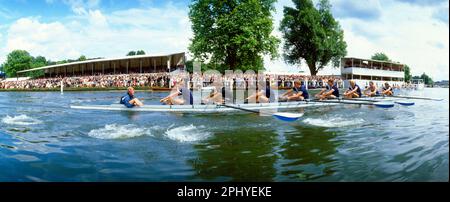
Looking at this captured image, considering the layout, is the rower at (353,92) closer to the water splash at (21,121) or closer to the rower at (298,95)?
the rower at (298,95)

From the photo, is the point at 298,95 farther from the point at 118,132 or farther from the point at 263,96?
the point at 118,132

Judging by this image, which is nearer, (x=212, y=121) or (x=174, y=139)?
(x=174, y=139)

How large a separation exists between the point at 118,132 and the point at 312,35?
42.1 meters

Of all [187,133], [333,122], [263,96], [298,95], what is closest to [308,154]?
[187,133]

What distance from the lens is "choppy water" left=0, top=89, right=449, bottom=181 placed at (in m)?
5.41

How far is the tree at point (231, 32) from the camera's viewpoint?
1201 inches

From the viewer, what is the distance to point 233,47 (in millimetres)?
31828

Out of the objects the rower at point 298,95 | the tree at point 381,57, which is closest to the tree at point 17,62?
the rower at point 298,95

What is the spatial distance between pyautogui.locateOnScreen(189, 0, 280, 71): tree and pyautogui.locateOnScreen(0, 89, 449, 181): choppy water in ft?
67.5

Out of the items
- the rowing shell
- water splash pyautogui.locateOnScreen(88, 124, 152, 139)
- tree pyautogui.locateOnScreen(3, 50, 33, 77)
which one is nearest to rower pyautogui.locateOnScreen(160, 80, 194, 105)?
the rowing shell

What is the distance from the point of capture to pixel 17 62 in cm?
8288
